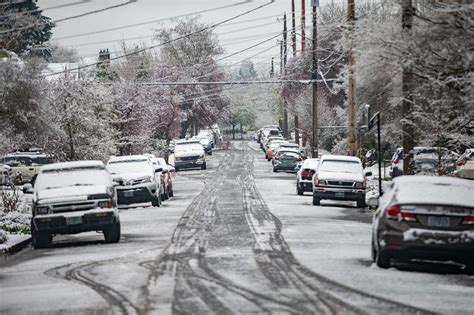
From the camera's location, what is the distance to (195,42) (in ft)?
356

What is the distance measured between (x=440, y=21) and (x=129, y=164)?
53.9 feet

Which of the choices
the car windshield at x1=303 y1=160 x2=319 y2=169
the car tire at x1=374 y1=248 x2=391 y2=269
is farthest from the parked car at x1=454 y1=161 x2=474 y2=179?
the car tire at x1=374 y1=248 x2=391 y2=269

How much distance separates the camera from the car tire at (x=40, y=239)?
20.7m

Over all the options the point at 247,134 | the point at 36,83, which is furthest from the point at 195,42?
the point at 36,83

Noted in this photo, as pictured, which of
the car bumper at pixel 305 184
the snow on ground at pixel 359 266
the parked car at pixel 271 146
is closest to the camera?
the snow on ground at pixel 359 266

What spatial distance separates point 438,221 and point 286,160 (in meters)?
46.9

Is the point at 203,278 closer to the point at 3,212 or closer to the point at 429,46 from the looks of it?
the point at 429,46

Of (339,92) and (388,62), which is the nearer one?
(388,62)

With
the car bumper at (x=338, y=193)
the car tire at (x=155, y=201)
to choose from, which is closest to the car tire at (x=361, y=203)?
the car bumper at (x=338, y=193)

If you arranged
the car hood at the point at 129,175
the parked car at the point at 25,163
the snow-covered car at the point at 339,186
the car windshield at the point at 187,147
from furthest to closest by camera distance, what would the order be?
the car windshield at the point at 187,147
the parked car at the point at 25,163
the car hood at the point at 129,175
the snow-covered car at the point at 339,186

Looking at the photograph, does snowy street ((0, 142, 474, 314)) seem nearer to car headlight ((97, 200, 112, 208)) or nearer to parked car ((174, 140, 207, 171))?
car headlight ((97, 200, 112, 208))

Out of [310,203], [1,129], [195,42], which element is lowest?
[310,203]

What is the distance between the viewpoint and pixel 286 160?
61.7 metres

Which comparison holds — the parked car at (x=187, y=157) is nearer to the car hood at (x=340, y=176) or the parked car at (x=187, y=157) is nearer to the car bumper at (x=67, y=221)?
the car hood at (x=340, y=176)
